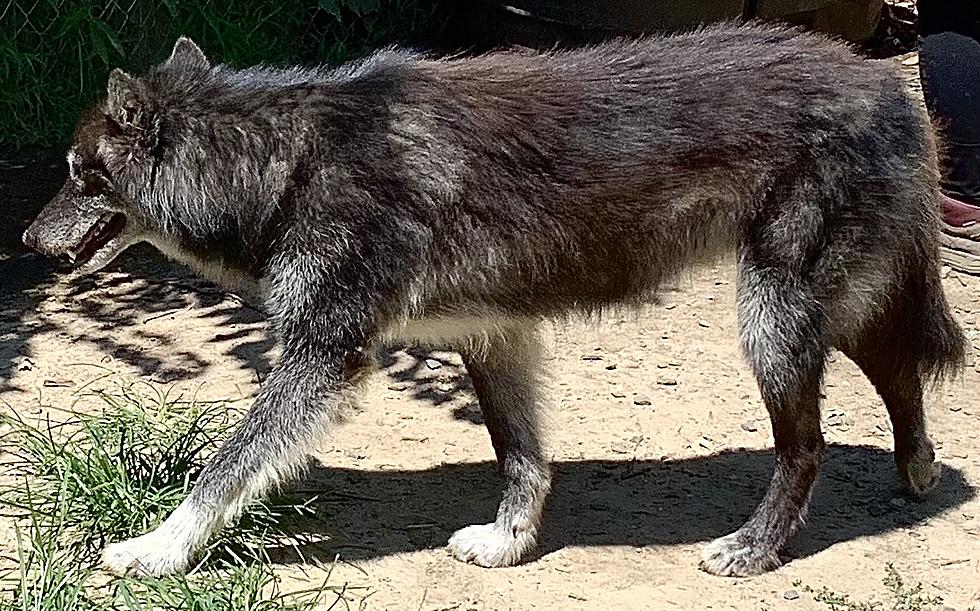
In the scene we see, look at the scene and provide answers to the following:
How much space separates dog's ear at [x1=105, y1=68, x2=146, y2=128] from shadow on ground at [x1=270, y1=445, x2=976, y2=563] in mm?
1317

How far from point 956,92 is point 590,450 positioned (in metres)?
2.67

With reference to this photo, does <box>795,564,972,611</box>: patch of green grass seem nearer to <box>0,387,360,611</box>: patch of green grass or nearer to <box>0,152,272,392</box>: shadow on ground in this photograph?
<box>0,387,360,611</box>: patch of green grass

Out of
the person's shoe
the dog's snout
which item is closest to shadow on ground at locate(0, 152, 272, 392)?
the dog's snout

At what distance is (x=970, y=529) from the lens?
4.57 m

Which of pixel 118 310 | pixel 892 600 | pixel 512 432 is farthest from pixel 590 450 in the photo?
pixel 118 310

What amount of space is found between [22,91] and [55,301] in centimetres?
236

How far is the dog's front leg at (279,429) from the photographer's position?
160 inches

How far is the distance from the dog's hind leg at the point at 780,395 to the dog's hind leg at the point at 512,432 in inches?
22.4

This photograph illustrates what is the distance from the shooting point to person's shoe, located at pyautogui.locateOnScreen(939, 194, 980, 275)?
647 cm

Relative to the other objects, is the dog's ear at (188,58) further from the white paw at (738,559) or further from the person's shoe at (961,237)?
the person's shoe at (961,237)

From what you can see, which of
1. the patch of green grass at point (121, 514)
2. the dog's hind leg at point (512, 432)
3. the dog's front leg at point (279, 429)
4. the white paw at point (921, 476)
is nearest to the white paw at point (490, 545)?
the dog's hind leg at point (512, 432)

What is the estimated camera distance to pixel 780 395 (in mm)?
4254

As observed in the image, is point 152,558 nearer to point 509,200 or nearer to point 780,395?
point 509,200

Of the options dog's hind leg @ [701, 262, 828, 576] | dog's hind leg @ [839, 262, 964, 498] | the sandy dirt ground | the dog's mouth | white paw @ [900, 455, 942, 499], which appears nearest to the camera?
dog's hind leg @ [701, 262, 828, 576]
